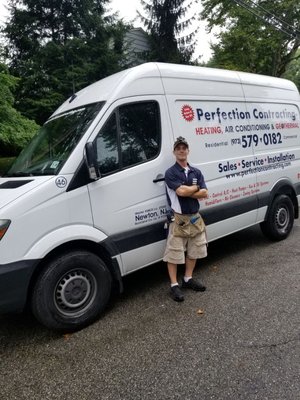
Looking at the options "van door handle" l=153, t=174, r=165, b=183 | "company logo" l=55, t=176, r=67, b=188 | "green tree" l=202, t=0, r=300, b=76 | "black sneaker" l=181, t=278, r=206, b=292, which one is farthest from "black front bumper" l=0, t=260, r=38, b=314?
"green tree" l=202, t=0, r=300, b=76

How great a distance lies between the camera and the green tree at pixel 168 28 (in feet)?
61.8

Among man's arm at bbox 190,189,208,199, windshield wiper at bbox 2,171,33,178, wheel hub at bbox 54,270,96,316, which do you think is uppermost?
windshield wiper at bbox 2,171,33,178

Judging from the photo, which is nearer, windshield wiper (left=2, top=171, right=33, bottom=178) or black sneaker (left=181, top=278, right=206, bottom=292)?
windshield wiper (left=2, top=171, right=33, bottom=178)

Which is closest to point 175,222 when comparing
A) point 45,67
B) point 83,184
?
point 83,184

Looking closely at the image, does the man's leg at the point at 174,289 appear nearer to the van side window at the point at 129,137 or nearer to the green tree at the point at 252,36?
the van side window at the point at 129,137

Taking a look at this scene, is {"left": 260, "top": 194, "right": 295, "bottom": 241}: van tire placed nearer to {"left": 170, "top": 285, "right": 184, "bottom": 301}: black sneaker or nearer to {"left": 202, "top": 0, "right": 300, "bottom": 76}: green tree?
{"left": 170, "top": 285, "right": 184, "bottom": 301}: black sneaker

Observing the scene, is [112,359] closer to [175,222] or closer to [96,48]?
[175,222]

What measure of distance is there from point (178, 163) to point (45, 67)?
1319 centimetres

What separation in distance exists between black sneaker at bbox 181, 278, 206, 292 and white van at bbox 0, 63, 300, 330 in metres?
0.47

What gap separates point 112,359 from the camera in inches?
110

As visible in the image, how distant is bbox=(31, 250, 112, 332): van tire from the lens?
302cm

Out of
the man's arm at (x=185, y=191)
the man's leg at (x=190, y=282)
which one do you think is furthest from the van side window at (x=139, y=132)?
the man's leg at (x=190, y=282)

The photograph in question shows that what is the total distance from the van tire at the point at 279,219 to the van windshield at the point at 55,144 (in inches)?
129

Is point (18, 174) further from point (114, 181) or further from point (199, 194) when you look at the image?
point (199, 194)
